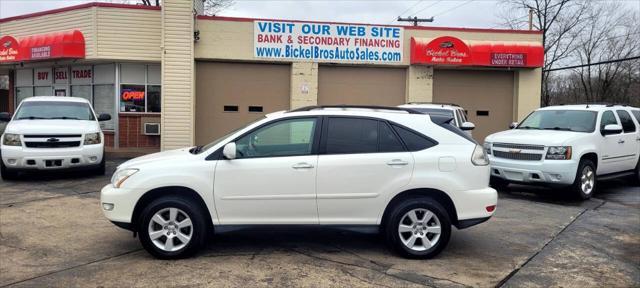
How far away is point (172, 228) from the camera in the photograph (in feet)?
18.7

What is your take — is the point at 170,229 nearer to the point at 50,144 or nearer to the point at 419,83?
the point at 50,144

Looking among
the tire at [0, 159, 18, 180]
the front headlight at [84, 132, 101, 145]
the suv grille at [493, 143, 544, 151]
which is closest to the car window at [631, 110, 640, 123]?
the suv grille at [493, 143, 544, 151]

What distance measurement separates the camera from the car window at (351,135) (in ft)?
19.3

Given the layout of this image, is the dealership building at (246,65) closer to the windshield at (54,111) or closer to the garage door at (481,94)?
the garage door at (481,94)

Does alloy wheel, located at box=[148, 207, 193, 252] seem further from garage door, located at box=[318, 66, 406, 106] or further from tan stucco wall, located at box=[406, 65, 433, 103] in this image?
tan stucco wall, located at box=[406, 65, 433, 103]

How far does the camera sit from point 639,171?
12211 mm

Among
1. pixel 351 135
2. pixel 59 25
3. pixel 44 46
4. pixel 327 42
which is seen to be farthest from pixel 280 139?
pixel 59 25

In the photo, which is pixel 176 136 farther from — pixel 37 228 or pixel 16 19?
pixel 37 228

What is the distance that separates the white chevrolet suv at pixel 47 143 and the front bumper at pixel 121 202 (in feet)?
20.0

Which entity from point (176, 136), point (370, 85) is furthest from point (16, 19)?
point (370, 85)

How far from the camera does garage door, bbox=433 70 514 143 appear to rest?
725 inches

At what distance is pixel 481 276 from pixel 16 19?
63.7ft

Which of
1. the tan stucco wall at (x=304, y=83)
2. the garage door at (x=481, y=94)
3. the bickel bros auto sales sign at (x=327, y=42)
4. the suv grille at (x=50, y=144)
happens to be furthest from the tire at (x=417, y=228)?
the garage door at (x=481, y=94)

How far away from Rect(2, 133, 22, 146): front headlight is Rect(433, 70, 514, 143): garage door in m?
12.4
